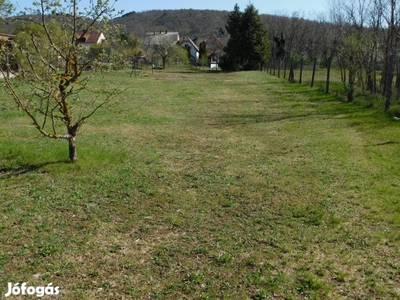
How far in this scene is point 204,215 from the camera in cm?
386

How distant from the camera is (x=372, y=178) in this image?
4.87 metres

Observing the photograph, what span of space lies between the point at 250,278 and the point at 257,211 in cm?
125

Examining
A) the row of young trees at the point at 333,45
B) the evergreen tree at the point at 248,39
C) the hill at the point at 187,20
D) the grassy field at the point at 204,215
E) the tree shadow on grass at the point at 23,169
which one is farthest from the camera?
→ the hill at the point at 187,20

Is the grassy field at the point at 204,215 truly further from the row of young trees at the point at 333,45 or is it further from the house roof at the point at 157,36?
the house roof at the point at 157,36

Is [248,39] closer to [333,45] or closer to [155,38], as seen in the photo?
[333,45]

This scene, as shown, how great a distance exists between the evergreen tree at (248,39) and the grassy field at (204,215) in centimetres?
3335

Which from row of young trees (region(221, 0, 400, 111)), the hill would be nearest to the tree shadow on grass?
row of young trees (region(221, 0, 400, 111))

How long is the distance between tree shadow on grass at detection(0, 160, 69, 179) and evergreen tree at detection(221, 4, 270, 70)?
3637 cm

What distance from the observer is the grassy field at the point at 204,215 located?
2.75m

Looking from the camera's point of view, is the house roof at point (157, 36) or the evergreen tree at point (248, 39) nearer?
the evergreen tree at point (248, 39)

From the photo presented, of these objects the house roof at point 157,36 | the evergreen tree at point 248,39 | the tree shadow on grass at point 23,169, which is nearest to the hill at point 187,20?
the house roof at point 157,36

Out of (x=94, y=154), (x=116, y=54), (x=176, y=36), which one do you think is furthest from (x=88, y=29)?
(x=176, y=36)

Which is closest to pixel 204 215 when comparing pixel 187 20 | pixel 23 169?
pixel 23 169

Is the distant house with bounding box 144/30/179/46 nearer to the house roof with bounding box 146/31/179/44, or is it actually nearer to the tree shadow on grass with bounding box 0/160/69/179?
the house roof with bounding box 146/31/179/44
